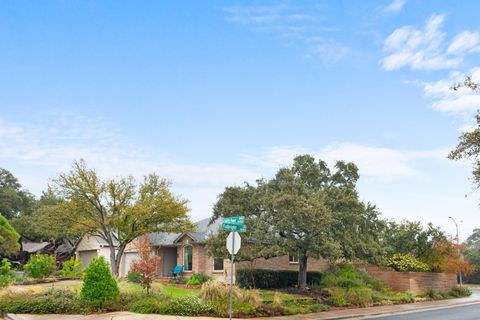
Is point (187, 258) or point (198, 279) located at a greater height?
point (187, 258)

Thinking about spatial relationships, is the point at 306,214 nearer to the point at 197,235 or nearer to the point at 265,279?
the point at 265,279

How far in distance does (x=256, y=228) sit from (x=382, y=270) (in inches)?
526

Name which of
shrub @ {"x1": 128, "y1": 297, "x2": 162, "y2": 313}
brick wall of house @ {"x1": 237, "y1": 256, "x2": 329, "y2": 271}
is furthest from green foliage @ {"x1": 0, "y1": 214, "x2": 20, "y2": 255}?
shrub @ {"x1": 128, "y1": 297, "x2": 162, "y2": 313}

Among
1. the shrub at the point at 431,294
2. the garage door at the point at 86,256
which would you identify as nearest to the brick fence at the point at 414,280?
the shrub at the point at 431,294

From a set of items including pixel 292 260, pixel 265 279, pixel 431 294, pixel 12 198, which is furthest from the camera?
pixel 12 198

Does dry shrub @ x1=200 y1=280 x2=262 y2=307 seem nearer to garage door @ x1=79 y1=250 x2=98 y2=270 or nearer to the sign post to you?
the sign post

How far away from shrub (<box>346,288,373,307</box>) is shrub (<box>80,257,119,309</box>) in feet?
40.8

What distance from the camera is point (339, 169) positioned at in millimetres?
27391

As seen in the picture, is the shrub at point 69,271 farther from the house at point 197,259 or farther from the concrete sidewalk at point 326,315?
the concrete sidewalk at point 326,315

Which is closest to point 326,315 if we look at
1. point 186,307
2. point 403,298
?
point 186,307

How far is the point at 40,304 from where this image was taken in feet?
58.3

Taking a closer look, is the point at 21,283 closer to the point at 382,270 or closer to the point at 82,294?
the point at 82,294

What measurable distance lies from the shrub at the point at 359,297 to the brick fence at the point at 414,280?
8.05 metres

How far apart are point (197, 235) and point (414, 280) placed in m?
15.4
